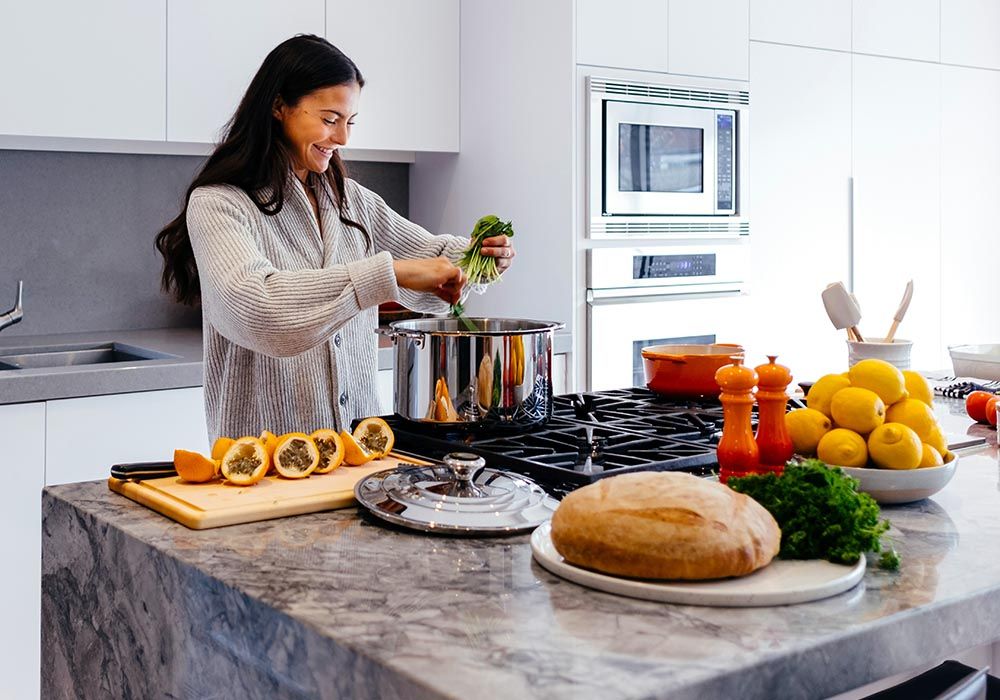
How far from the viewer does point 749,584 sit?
3.42 feet

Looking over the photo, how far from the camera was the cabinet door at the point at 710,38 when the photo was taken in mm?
3406

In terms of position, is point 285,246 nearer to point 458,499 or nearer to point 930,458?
point 458,499

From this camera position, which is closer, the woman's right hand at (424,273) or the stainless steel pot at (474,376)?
the stainless steel pot at (474,376)

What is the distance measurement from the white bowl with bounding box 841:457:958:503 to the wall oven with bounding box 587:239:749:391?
188 cm

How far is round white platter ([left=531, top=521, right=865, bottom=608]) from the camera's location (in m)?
1.02

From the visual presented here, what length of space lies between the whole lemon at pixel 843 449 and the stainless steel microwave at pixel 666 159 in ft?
6.11

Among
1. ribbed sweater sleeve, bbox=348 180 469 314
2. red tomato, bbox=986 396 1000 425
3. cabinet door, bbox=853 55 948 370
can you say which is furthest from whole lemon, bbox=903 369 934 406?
cabinet door, bbox=853 55 948 370

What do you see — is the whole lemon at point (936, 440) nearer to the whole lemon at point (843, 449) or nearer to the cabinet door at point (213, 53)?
the whole lemon at point (843, 449)

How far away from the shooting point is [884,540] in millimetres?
1246

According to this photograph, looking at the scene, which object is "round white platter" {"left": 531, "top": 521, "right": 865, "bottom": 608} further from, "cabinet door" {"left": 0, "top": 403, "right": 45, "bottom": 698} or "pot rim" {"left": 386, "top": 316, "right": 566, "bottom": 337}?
"cabinet door" {"left": 0, "top": 403, "right": 45, "bottom": 698}

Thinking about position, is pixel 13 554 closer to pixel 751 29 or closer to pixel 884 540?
pixel 884 540

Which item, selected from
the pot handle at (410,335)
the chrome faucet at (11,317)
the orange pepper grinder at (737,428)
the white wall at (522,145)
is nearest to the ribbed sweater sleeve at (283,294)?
the pot handle at (410,335)

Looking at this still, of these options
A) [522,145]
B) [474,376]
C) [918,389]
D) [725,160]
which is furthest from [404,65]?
[918,389]

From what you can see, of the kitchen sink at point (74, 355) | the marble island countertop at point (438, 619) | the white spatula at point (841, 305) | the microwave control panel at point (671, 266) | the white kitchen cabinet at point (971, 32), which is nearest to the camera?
the marble island countertop at point (438, 619)
